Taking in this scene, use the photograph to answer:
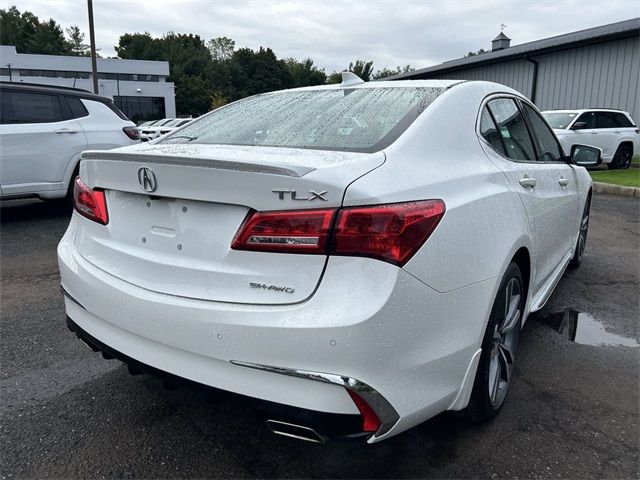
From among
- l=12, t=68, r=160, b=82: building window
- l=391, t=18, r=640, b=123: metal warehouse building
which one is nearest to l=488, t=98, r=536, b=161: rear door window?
l=391, t=18, r=640, b=123: metal warehouse building

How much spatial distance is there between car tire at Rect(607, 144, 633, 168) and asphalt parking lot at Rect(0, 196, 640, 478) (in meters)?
12.6

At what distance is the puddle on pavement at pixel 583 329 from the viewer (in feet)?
11.1

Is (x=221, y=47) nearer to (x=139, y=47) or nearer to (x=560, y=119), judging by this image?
(x=139, y=47)

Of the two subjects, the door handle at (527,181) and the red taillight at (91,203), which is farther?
the door handle at (527,181)

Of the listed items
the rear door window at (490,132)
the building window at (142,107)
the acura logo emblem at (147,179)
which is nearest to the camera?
the acura logo emblem at (147,179)

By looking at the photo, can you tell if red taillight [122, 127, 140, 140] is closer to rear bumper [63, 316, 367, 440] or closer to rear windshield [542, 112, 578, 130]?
rear bumper [63, 316, 367, 440]

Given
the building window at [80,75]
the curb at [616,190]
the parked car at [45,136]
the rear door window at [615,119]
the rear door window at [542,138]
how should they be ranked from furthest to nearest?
the building window at [80,75], the rear door window at [615,119], the curb at [616,190], the parked car at [45,136], the rear door window at [542,138]

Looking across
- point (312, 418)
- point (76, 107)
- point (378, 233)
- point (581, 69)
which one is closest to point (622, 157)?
point (581, 69)

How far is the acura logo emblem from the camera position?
1.93 metres

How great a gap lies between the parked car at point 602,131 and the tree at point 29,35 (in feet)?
285

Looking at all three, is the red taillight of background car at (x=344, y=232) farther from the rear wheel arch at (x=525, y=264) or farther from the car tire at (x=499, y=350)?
the rear wheel arch at (x=525, y=264)

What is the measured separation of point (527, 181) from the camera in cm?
267

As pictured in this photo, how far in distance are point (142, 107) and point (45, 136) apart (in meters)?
49.4

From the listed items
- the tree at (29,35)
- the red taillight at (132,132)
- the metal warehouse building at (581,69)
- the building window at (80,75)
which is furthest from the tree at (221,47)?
the red taillight at (132,132)
